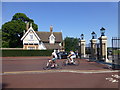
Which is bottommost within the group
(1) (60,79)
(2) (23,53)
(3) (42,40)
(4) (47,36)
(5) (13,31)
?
(1) (60,79)

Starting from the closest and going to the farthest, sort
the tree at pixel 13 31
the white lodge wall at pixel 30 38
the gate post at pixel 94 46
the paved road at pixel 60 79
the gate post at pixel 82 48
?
1. the paved road at pixel 60 79
2. the gate post at pixel 94 46
3. the gate post at pixel 82 48
4. the white lodge wall at pixel 30 38
5. the tree at pixel 13 31

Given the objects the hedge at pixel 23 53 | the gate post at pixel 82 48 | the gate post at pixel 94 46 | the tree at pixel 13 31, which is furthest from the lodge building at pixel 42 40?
the gate post at pixel 94 46

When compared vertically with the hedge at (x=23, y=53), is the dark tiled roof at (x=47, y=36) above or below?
above

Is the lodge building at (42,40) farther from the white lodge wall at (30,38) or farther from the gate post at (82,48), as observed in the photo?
the gate post at (82,48)

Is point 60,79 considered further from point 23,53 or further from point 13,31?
point 13,31

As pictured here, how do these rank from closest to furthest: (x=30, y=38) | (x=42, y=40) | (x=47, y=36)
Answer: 1. (x=30, y=38)
2. (x=42, y=40)
3. (x=47, y=36)

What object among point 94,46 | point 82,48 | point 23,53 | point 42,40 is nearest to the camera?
point 94,46

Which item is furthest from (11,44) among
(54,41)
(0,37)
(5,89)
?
(5,89)

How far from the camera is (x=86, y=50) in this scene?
84.5ft

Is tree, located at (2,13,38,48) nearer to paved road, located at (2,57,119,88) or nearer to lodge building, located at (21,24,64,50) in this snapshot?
lodge building, located at (21,24,64,50)

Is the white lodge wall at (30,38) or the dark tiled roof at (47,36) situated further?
the dark tiled roof at (47,36)

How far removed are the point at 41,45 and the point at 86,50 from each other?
74.7ft

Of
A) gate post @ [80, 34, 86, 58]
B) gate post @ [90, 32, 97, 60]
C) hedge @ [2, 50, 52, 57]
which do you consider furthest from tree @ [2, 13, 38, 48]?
gate post @ [90, 32, 97, 60]

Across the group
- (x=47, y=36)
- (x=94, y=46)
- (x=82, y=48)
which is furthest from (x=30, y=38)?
(x=94, y=46)
